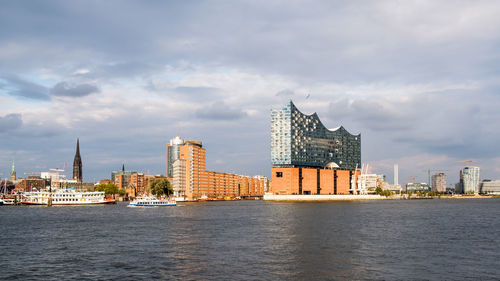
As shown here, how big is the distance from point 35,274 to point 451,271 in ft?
107

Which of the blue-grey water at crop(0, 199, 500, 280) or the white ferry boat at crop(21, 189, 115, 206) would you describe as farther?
the white ferry boat at crop(21, 189, 115, 206)

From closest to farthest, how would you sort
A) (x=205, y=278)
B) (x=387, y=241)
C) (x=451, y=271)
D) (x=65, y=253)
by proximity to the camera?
(x=205, y=278), (x=451, y=271), (x=65, y=253), (x=387, y=241)

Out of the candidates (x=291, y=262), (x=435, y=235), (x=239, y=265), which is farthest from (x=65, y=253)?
(x=435, y=235)

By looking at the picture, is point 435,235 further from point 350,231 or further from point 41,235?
point 41,235

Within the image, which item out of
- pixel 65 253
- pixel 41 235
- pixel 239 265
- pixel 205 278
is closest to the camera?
pixel 205 278

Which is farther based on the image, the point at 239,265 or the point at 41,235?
the point at 41,235

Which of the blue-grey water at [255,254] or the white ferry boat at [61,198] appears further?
the white ferry boat at [61,198]

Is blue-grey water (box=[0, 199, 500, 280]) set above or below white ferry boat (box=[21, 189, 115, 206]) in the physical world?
above

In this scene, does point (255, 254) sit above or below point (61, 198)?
above

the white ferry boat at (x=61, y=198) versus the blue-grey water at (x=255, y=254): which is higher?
the blue-grey water at (x=255, y=254)

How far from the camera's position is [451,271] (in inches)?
1394

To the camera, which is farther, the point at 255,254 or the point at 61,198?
the point at 61,198

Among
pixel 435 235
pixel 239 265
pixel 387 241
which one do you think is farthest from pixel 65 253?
pixel 435 235

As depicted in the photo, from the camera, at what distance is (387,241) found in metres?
53.3
